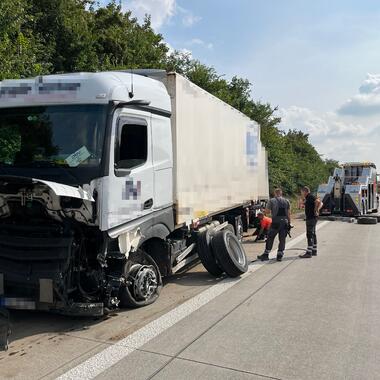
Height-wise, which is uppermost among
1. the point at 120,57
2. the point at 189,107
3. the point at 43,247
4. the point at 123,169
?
the point at 120,57

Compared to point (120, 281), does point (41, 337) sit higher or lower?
lower

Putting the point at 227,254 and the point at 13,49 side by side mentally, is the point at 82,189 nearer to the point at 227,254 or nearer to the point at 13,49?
the point at 227,254

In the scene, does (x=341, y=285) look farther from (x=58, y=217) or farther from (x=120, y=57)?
(x=120, y=57)

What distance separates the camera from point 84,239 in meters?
5.19

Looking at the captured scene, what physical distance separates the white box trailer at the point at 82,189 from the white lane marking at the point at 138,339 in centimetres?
52

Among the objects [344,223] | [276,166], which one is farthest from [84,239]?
[276,166]

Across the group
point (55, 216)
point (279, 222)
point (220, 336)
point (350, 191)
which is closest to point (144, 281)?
point (220, 336)

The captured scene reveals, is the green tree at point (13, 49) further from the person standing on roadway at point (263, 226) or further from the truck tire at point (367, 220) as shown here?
the truck tire at point (367, 220)

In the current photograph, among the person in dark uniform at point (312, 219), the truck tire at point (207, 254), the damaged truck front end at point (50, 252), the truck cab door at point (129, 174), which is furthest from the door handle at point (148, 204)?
the person in dark uniform at point (312, 219)

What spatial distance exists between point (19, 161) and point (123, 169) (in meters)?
1.25

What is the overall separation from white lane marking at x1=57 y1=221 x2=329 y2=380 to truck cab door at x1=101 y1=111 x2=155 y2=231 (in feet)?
4.15

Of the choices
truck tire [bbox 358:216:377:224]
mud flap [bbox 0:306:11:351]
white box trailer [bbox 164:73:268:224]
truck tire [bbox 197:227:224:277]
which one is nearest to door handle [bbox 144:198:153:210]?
white box trailer [bbox 164:73:268:224]

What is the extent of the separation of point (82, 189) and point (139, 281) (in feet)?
5.25

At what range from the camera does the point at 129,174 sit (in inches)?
215
